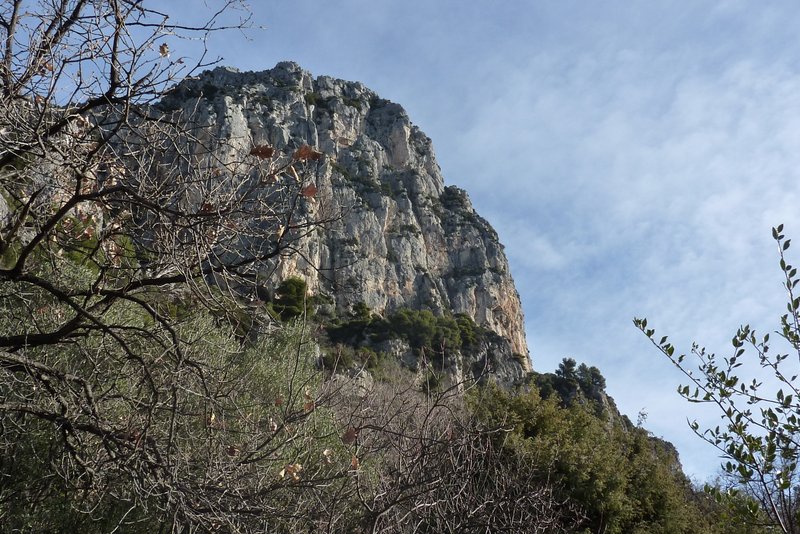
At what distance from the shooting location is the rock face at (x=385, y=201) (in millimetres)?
51750

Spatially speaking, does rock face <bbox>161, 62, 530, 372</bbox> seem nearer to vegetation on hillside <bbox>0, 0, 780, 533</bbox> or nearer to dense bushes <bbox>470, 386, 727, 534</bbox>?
dense bushes <bbox>470, 386, 727, 534</bbox>

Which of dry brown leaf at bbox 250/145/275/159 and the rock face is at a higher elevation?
the rock face

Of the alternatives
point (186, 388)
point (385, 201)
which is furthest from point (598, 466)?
point (385, 201)

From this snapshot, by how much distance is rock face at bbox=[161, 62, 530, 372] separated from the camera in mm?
51750

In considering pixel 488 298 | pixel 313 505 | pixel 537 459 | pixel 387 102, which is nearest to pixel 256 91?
pixel 387 102

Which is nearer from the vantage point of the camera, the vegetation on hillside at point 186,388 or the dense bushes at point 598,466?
the vegetation on hillside at point 186,388

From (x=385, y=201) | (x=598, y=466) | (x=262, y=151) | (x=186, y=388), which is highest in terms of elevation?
(x=385, y=201)

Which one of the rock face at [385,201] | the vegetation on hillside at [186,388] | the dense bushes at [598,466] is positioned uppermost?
the rock face at [385,201]

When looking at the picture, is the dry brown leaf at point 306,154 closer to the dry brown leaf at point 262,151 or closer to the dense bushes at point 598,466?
the dry brown leaf at point 262,151

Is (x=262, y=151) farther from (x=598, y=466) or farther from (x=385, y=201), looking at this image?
(x=385, y=201)

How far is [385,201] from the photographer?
187 ft

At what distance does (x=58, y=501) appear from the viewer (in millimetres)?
6445

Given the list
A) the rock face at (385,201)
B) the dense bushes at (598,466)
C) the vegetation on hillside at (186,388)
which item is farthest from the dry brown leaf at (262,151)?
the rock face at (385,201)

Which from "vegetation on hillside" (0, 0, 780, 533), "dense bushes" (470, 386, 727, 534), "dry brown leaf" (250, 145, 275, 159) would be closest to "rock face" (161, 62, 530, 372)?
"dense bushes" (470, 386, 727, 534)
